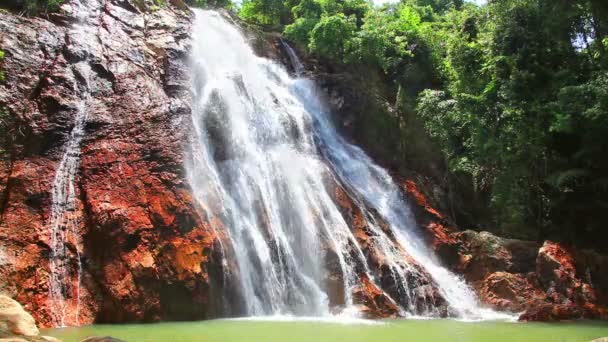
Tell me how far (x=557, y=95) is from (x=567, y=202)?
4.35 m

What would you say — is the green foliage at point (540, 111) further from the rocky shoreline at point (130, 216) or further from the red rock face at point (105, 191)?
the red rock face at point (105, 191)

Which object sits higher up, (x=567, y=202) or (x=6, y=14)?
(x=6, y=14)

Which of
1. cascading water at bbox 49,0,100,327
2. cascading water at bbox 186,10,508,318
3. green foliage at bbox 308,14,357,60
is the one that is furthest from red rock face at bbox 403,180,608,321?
green foliage at bbox 308,14,357,60

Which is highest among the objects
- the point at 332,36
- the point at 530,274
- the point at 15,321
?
the point at 332,36

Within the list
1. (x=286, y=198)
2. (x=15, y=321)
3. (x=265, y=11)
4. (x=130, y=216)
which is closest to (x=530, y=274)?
(x=286, y=198)

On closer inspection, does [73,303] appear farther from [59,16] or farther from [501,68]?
[501,68]

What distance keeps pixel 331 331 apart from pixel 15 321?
6.11 m

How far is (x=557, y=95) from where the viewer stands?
56.2 feet

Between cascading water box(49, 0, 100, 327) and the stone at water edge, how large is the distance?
14.2 ft

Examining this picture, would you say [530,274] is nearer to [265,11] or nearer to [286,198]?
[286,198]

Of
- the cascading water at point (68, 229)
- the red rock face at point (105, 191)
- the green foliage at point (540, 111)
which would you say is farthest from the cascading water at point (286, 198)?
the green foliage at point (540, 111)

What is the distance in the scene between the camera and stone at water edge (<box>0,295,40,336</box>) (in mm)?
6566

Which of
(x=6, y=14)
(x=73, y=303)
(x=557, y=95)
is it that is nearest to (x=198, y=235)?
(x=73, y=303)

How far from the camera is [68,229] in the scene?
12500mm
